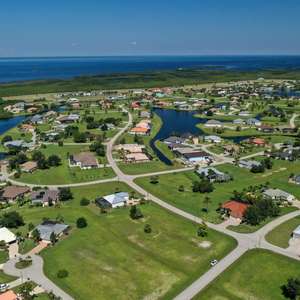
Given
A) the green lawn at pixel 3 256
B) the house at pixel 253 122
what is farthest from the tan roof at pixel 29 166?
the house at pixel 253 122

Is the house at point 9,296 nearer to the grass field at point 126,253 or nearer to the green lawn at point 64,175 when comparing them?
the grass field at point 126,253

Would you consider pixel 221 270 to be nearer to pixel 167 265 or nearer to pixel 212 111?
pixel 167 265

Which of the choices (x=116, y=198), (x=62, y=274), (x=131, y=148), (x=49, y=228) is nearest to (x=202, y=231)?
(x=116, y=198)

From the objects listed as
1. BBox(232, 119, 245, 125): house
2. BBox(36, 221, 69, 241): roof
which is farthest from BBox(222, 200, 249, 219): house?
BBox(232, 119, 245, 125): house

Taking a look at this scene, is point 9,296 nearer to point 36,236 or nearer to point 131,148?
point 36,236

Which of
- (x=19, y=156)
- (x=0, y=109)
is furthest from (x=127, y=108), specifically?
(x=19, y=156)

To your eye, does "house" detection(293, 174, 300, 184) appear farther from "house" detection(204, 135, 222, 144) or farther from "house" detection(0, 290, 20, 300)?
"house" detection(0, 290, 20, 300)
